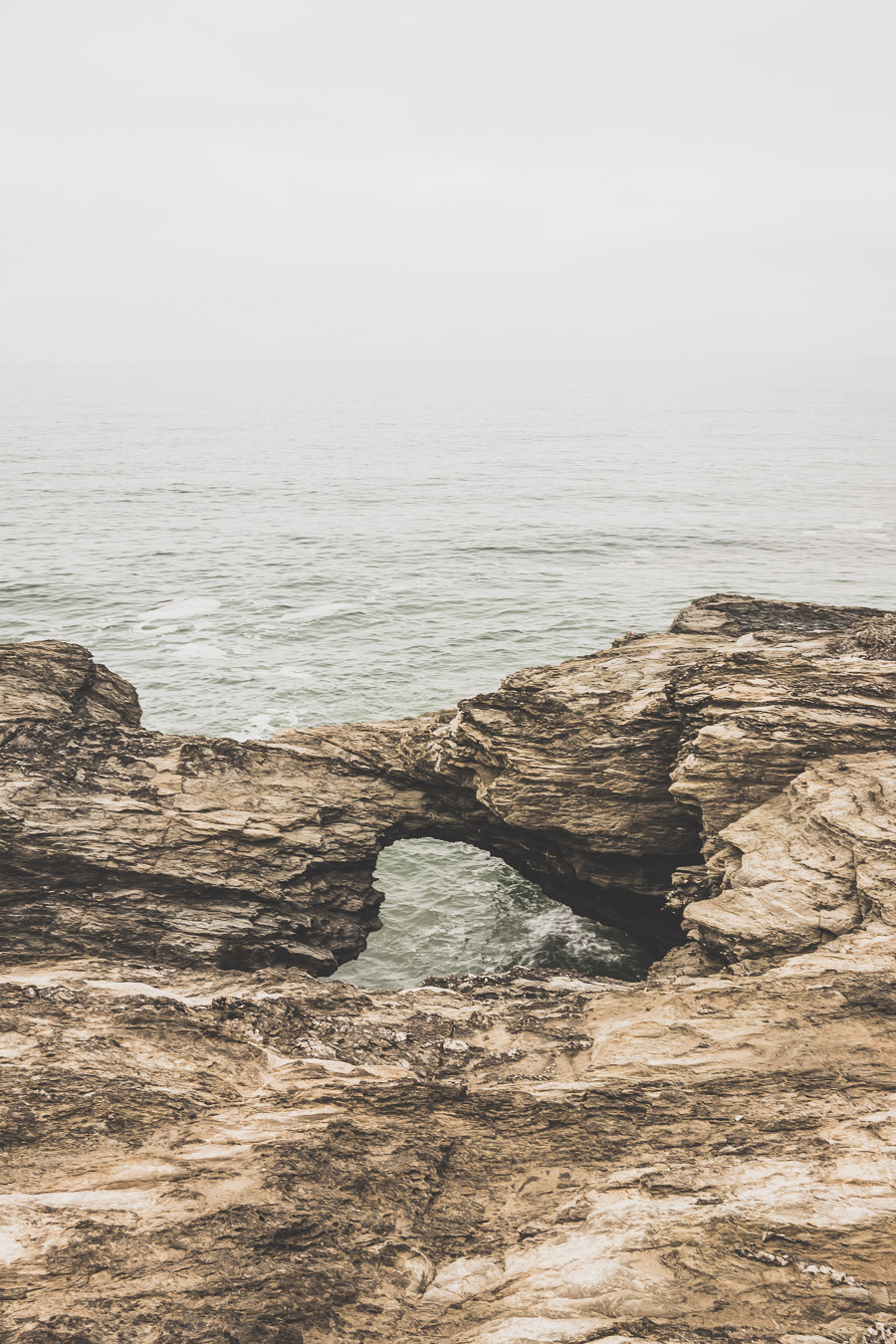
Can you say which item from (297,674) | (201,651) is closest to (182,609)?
(201,651)

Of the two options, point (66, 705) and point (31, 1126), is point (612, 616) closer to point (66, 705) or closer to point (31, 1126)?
point (66, 705)

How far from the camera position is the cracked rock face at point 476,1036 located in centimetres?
854

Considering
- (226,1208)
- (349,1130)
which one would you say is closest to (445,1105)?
(349,1130)

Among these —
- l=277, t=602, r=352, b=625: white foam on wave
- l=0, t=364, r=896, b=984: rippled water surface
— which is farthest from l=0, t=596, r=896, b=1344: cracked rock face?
l=277, t=602, r=352, b=625: white foam on wave

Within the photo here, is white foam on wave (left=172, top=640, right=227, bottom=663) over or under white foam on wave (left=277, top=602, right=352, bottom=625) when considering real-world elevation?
under

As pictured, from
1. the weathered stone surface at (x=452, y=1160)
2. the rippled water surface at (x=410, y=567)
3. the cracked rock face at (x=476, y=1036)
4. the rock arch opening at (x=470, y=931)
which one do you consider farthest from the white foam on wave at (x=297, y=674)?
the weathered stone surface at (x=452, y=1160)

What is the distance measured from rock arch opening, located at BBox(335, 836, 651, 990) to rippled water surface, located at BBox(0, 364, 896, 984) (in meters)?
0.09

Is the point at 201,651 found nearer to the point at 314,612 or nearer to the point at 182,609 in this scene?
the point at 182,609

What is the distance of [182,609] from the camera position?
52.2 m

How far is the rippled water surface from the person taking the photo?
29969 mm

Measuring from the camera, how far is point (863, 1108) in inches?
392

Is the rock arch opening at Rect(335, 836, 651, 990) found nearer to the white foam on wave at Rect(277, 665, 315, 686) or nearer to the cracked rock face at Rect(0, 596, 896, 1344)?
the cracked rock face at Rect(0, 596, 896, 1344)

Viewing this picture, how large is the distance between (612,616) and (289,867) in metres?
35.0

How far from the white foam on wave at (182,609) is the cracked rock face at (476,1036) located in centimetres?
2925
